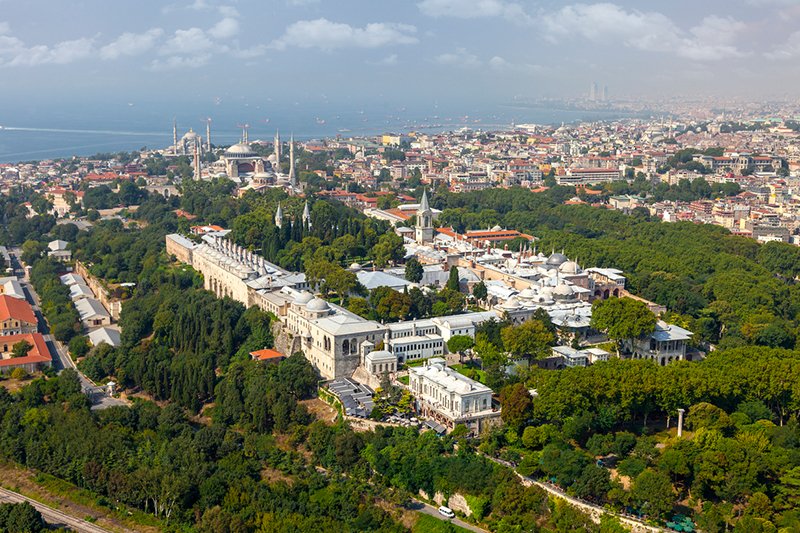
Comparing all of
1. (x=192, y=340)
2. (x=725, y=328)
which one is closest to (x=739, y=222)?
(x=725, y=328)

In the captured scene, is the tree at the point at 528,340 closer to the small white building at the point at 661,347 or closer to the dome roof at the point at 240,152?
the small white building at the point at 661,347

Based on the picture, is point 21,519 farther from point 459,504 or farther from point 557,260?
point 557,260

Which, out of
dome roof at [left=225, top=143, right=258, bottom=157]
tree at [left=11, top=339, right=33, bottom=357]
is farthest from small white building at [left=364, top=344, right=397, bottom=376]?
dome roof at [left=225, top=143, right=258, bottom=157]

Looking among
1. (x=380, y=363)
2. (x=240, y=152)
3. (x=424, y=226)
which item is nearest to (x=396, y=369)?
(x=380, y=363)

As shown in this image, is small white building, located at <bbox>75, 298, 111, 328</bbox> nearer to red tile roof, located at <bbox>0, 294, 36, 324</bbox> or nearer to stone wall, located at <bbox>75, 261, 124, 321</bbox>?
stone wall, located at <bbox>75, 261, 124, 321</bbox>

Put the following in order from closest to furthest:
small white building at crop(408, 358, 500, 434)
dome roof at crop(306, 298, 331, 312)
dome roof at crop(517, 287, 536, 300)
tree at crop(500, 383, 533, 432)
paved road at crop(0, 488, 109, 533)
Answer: paved road at crop(0, 488, 109, 533)
tree at crop(500, 383, 533, 432)
small white building at crop(408, 358, 500, 434)
dome roof at crop(306, 298, 331, 312)
dome roof at crop(517, 287, 536, 300)

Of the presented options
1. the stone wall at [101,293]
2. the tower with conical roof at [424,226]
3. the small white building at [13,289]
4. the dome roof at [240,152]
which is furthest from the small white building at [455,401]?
the dome roof at [240,152]
